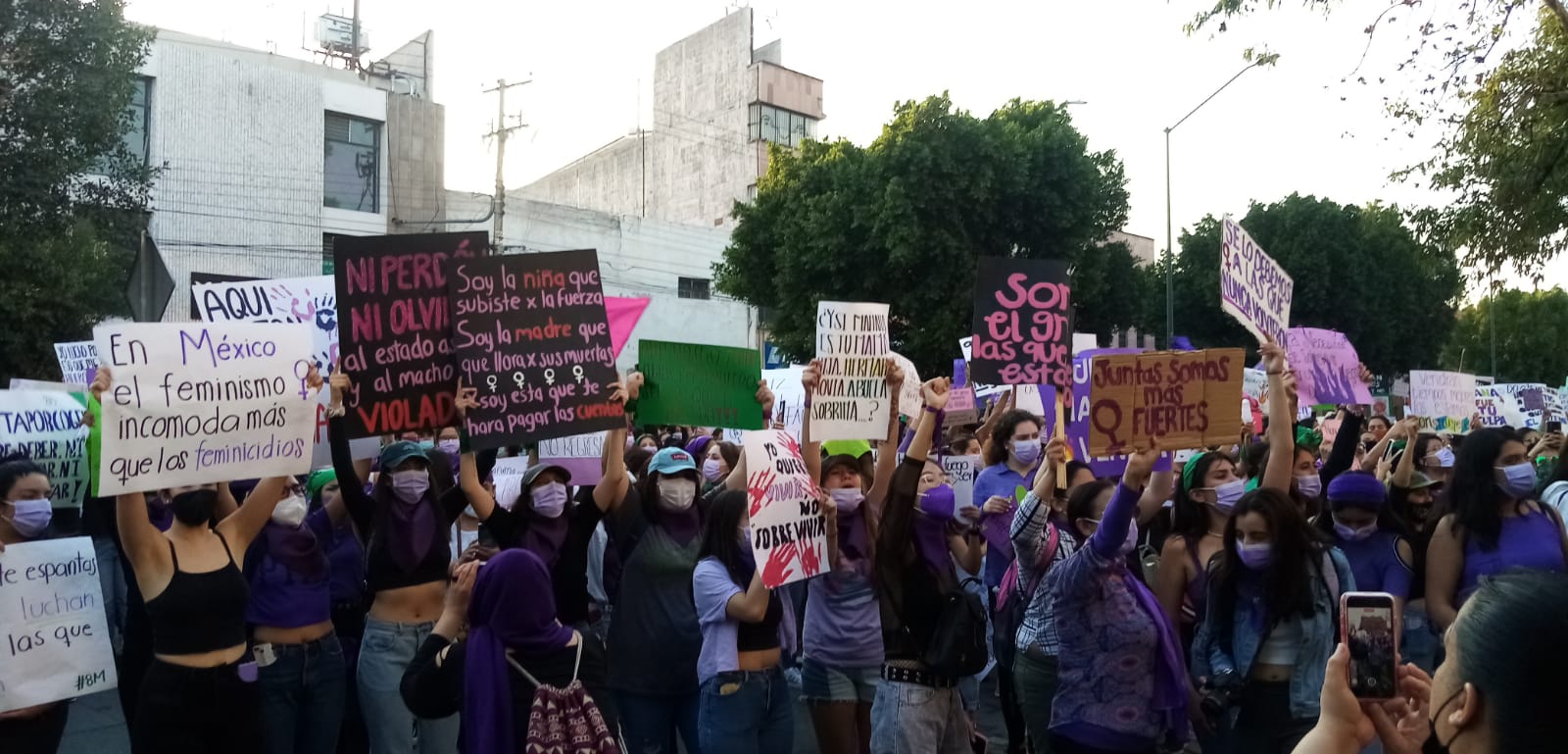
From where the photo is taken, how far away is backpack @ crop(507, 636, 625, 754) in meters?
3.96

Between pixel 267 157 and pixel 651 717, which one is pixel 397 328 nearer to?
pixel 651 717

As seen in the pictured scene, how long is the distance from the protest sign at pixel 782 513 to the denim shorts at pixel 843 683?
0.42m

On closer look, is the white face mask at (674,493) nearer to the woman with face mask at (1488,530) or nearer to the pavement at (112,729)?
the pavement at (112,729)

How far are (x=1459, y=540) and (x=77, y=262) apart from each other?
1829 centimetres

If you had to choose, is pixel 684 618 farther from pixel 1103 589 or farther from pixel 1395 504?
pixel 1395 504

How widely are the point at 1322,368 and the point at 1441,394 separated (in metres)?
3.77

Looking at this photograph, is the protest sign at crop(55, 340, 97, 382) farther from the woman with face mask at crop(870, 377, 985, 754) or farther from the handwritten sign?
the handwritten sign

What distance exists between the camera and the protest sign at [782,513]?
4.91 metres

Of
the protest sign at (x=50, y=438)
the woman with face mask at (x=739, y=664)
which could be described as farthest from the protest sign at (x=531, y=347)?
the protest sign at (x=50, y=438)

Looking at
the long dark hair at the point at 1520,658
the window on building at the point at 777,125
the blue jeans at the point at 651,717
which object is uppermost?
the window on building at the point at 777,125

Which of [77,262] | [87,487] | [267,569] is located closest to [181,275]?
[77,262]

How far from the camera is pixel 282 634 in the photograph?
554 centimetres

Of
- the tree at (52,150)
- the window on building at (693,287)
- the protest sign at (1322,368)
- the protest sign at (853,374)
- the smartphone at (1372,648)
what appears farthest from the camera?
the window on building at (693,287)

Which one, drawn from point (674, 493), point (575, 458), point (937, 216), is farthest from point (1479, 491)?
point (937, 216)
